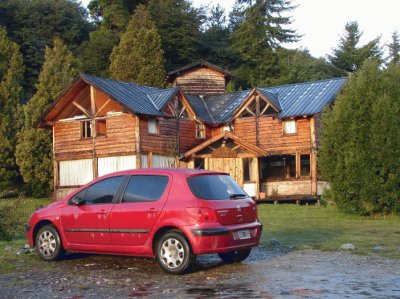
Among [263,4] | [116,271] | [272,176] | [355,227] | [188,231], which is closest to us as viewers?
[188,231]

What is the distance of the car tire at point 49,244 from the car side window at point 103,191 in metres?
0.93

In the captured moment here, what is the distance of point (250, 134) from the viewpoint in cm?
3709

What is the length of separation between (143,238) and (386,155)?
1424 cm

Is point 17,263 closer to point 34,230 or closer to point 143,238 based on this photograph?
point 34,230

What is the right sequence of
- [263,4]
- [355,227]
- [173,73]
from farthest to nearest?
[263,4] → [173,73] → [355,227]

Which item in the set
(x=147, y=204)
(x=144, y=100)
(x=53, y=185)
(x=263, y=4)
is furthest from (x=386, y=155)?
(x=263, y=4)

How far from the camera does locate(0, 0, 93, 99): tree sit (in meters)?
63.2

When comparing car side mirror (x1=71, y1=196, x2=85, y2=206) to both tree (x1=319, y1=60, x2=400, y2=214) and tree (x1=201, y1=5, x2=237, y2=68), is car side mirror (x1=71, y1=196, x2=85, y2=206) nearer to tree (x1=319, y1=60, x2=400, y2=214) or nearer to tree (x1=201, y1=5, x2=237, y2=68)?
tree (x1=319, y1=60, x2=400, y2=214)

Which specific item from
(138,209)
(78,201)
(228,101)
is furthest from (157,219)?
(228,101)

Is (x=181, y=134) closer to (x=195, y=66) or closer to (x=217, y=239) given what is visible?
(x=195, y=66)

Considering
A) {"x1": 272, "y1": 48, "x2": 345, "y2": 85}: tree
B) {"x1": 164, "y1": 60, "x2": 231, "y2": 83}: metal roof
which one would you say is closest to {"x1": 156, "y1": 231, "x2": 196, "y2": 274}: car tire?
{"x1": 164, "y1": 60, "x2": 231, "y2": 83}: metal roof

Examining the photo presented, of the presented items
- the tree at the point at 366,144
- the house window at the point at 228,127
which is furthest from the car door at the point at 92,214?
the house window at the point at 228,127

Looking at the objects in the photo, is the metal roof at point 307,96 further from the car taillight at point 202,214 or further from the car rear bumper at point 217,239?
the car taillight at point 202,214

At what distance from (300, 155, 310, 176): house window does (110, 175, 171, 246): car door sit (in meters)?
27.0
